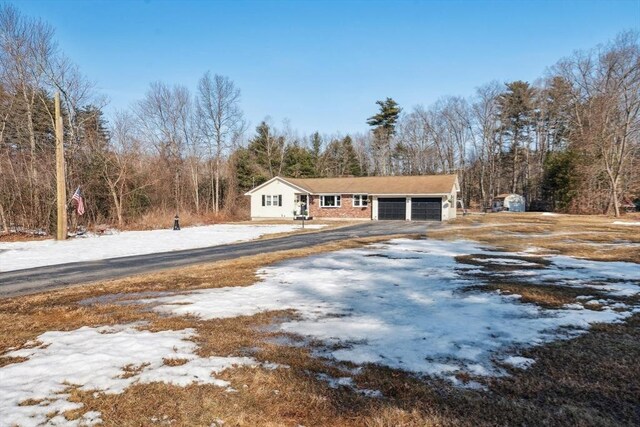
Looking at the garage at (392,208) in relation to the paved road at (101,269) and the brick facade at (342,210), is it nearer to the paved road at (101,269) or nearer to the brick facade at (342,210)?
the brick facade at (342,210)

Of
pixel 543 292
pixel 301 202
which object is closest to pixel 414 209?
pixel 301 202

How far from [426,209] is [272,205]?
1371cm

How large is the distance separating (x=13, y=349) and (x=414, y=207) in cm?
2956

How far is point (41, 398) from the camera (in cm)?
312

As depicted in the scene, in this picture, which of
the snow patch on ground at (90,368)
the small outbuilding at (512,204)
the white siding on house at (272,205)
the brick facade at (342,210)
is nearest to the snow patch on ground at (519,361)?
the snow patch on ground at (90,368)

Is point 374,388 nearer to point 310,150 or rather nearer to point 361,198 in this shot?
point 361,198

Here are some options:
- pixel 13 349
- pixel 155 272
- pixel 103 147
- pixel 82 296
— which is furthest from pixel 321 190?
pixel 13 349

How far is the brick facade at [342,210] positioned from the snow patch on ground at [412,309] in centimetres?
2344

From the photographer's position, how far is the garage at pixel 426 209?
30.8m

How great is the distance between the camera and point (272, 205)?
35.4 metres

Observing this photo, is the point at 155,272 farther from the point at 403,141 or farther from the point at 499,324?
the point at 403,141

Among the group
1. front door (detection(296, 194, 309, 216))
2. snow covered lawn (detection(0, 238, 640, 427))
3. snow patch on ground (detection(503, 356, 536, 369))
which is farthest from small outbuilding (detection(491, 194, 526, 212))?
snow patch on ground (detection(503, 356, 536, 369))

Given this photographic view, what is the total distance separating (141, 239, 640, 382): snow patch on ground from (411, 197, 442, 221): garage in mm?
21091

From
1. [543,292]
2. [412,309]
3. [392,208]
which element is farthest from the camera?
[392,208]
